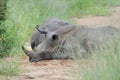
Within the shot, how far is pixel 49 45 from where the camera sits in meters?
13.2

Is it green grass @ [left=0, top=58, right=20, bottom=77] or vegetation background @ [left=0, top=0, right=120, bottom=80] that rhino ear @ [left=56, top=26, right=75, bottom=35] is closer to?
vegetation background @ [left=0, top=0, right=120, bottom=80]

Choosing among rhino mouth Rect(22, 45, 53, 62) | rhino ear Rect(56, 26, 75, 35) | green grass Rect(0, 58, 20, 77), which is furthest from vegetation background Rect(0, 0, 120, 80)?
rhino ear Rect(56, 26, 75, 35)

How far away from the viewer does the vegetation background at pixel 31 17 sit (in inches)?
355

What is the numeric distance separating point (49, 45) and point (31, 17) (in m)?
3.96

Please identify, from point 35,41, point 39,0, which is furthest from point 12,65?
point 39,0

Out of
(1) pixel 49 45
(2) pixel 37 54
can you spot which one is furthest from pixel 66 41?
(2) pixel 37 54

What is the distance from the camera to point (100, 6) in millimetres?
23062

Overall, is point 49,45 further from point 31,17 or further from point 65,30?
point 31,17

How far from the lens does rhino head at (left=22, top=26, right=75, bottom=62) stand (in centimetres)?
1300

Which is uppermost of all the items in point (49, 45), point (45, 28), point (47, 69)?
point (45, 28)

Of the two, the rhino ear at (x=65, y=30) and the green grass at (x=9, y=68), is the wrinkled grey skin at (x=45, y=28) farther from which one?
the green grass at (x=9, y=68)

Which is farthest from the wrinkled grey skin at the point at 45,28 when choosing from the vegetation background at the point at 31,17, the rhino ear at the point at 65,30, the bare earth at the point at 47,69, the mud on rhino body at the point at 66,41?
the bare earth at the point at 47,69

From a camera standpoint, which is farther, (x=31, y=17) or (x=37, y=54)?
(x=31, y=17)

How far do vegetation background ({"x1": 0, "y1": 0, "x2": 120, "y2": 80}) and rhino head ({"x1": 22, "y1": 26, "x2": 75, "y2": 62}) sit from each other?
1.44ft
